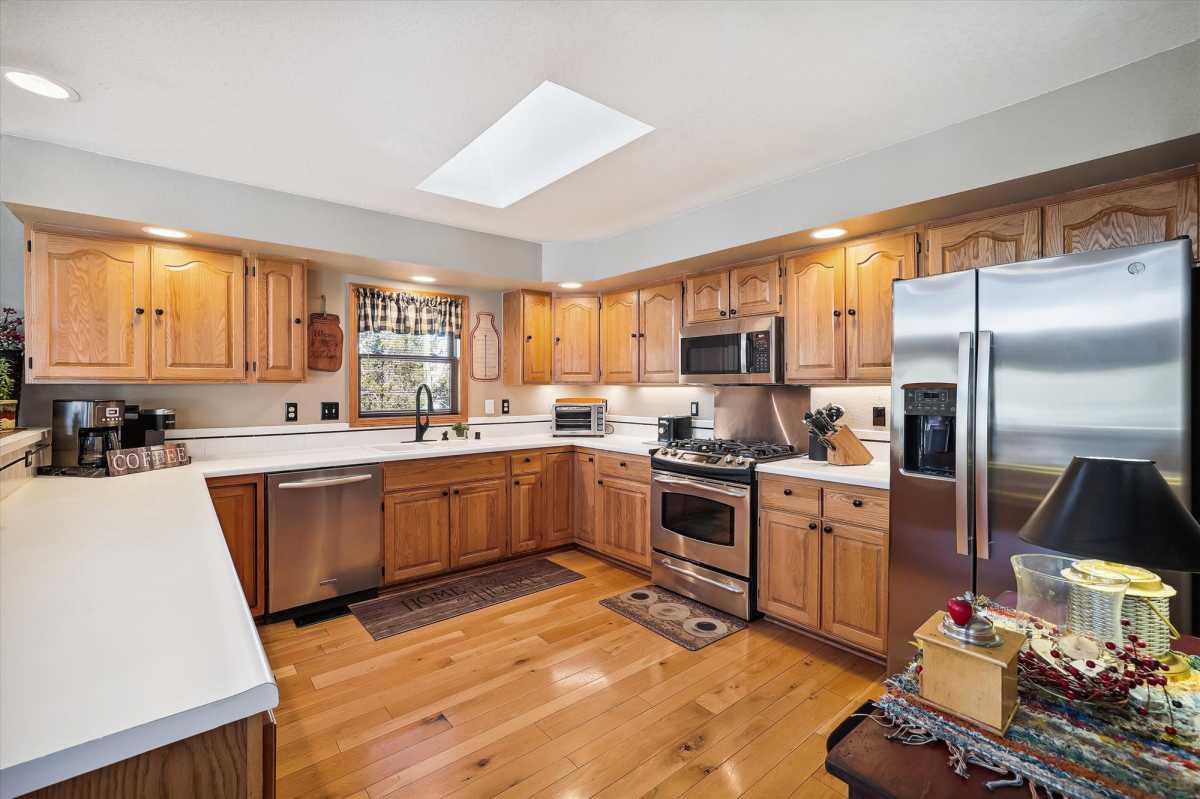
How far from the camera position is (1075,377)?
1873 millimetres

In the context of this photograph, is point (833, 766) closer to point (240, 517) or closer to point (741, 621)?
point (741, 621)

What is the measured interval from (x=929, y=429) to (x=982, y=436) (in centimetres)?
25

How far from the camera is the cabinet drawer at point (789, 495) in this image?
112 inches

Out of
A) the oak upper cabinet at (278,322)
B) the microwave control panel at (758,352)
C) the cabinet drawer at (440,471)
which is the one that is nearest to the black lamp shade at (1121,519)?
the microwave control panel at (758,352)

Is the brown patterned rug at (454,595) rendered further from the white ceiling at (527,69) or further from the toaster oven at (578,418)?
the white ceiling at (527,69)

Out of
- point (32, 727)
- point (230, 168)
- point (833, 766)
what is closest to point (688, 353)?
point (230, 168)

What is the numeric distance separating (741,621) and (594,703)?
1.15 m

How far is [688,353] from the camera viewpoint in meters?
3.88

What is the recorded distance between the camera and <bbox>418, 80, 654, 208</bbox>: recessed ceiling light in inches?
98.7

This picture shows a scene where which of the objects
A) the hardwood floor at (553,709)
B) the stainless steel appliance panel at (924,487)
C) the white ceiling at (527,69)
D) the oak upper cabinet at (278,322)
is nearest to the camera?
the white ceiling at (527,69)

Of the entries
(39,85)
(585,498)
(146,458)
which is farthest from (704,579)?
(39,85)

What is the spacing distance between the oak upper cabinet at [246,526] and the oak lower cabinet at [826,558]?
9.19ft

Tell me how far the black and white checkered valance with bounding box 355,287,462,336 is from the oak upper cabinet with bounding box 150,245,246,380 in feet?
2.81

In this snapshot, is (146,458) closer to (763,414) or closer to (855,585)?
(763,414)
